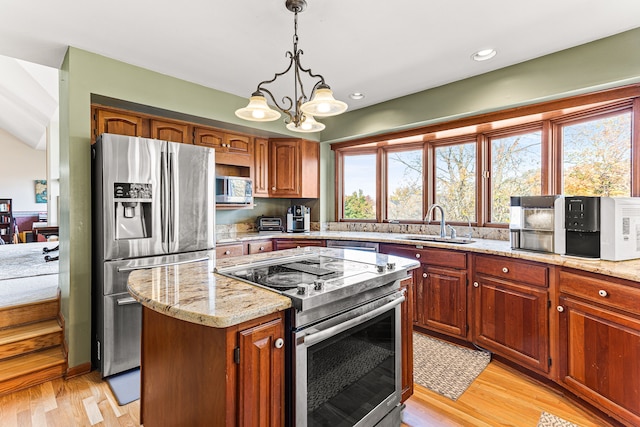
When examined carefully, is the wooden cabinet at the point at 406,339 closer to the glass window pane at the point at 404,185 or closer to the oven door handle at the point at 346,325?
the oven door handle at the point at 346,325

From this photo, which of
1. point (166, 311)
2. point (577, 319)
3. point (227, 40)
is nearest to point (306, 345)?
point (166, 311)

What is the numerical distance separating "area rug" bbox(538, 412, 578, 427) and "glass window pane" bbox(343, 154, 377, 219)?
270 centimetres

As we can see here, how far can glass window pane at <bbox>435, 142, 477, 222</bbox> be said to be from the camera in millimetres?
3412

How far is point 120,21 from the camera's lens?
2025 mm

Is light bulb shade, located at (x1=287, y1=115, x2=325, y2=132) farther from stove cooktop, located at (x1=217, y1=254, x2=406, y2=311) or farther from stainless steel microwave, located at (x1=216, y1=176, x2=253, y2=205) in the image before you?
stainless steel microwave, located at (x1=216, y1=176, x2=253, y2=205)

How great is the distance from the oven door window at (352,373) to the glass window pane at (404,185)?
2416 mm

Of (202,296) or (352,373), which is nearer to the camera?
(202,296)

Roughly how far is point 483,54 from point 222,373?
9.31 ft

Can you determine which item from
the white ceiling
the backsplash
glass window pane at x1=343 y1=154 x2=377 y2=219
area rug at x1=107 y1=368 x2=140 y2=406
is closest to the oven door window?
area rug at x1=107 y1=368 x2=140 y2=406

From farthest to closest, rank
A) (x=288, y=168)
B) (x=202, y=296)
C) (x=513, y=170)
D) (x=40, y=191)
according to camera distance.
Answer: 1. (x=40, y=191)
2. (x=288, y=168)
3. (x=513, y=170)
4. (x=202, y=296)

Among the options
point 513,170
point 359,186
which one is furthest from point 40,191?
point 513,170

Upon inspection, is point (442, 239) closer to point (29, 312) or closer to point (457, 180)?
point (457, 180)

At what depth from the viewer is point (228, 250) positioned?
328 cm

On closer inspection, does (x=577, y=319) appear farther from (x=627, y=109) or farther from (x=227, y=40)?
(x=227, y=40)
